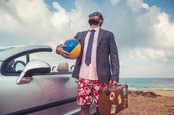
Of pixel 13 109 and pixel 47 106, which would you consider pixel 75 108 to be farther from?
pixel 13 109

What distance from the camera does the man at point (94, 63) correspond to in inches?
102

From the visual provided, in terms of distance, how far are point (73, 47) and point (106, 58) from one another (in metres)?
0.39

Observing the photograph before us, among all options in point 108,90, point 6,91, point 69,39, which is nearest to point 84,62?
point 69,39

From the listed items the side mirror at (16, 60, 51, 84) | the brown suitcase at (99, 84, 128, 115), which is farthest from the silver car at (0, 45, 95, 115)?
the brown suitcase at (99, 84, 128, 115)

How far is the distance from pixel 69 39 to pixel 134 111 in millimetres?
3640

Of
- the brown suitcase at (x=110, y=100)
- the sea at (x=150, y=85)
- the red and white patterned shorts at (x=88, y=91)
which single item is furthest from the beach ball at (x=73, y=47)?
the sea at (x=150, y=85)

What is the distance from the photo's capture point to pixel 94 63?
262cm

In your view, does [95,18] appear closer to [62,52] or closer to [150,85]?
[62,52]

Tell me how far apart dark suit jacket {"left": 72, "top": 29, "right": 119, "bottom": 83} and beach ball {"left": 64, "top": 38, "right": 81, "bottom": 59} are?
0.08m

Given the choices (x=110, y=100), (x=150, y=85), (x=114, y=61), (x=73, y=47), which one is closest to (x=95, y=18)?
(x=73, y=47)

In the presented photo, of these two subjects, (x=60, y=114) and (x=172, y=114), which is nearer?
(x=60, y=114)

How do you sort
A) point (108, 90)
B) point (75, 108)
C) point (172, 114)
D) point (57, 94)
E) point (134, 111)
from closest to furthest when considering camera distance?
1. point (108, 90)
2. point (57, 94)
3. point (75, 108)
4. point (172, 114)
5. point (134, 111)

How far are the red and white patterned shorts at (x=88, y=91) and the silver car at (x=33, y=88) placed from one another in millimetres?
237

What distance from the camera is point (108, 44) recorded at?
2.69 m
